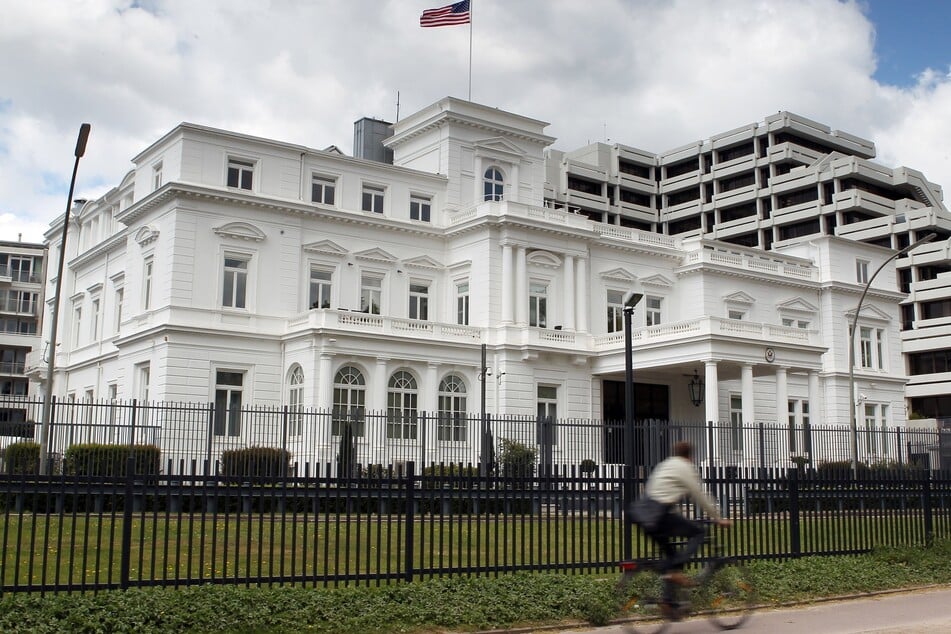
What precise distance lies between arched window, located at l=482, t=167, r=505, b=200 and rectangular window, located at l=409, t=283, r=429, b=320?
571 centimetres

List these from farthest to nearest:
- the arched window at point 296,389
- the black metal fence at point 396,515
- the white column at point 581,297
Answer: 1. the white column at point 581,297
2. the arched window at point 296,389
3. the black metal fence at point 396,515

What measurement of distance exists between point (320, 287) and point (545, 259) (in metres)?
10.6

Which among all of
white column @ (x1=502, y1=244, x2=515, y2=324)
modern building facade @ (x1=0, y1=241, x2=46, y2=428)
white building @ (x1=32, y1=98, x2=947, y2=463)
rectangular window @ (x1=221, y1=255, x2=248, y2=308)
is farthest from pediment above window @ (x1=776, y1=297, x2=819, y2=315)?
modern building facade @ (x1=0, y1=241, x2=46, y2=428)

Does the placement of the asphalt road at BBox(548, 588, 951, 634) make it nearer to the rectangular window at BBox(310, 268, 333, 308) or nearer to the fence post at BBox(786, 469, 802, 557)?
the fence post at BBox(786, 469, 802, 557)

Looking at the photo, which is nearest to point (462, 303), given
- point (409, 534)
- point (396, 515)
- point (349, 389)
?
point (349, 389)

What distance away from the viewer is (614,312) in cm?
5025

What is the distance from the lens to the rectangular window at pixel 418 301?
46844 mm

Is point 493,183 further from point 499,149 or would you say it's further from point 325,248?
point 325,248

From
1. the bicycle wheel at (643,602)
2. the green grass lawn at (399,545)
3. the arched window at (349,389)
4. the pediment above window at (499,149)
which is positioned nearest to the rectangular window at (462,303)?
the pediment above window at (499,149)

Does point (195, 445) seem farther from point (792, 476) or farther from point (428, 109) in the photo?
point (428, 109)

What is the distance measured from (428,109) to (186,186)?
13.4m

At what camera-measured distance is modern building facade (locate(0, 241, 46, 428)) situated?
93188 millimetres

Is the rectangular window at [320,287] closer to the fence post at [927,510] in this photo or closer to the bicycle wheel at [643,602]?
the fence post at [927,510]

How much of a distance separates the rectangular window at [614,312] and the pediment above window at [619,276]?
2.21 feet
